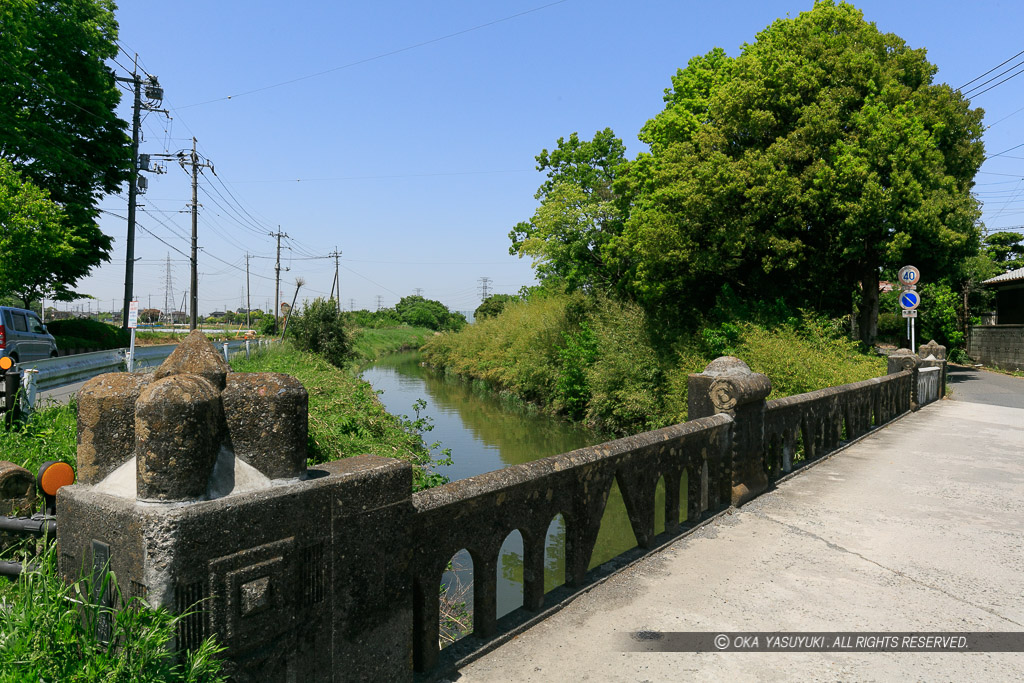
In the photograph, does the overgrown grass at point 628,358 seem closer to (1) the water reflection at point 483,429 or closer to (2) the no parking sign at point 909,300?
(1) the water reflection at point 483,429

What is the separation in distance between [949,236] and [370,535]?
1941cm

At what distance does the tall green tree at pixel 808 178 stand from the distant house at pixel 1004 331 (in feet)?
33.9

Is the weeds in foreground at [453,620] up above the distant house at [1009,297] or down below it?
below

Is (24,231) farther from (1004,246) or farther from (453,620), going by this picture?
(1004,246)

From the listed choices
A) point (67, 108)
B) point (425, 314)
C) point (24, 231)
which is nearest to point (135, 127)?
point (67, 108)

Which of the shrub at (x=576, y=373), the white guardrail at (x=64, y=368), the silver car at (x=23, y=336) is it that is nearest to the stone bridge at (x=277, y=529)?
the white guardrail at (x=64, y=368)

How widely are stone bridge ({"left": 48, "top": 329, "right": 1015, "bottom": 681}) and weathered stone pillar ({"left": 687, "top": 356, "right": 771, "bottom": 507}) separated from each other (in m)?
2.22

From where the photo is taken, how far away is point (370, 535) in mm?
2338

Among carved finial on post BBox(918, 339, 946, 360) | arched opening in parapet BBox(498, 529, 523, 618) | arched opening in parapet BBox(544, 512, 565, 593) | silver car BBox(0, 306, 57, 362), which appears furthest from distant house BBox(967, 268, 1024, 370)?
→ silver car BBox(0, 306, 57, 362)

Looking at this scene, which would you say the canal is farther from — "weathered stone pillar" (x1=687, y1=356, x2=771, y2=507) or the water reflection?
"weathered stone pillar" (x1=687, y1=356, x2=771, y2=507)

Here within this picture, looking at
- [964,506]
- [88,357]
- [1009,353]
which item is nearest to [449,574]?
[964,506]

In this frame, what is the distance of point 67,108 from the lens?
25594mm

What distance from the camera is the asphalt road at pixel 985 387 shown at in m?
16.0

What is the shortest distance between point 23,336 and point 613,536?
15.4m
